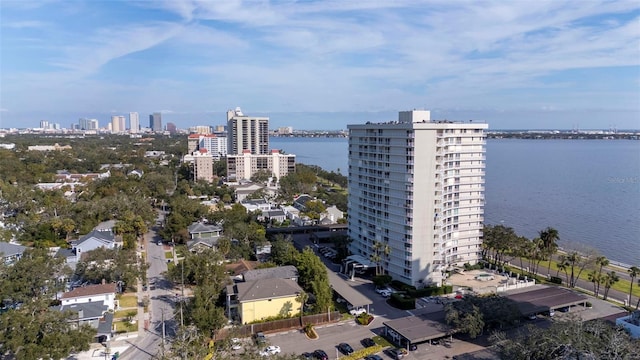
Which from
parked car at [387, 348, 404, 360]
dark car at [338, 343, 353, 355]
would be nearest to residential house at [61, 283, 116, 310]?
dark car at [338, 343, 353, 355]

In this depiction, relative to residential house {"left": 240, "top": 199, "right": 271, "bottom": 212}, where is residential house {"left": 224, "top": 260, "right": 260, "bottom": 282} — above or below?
below

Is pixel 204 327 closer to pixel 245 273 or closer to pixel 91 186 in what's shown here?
pixel 245 273

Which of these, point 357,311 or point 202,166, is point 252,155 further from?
point 357,311

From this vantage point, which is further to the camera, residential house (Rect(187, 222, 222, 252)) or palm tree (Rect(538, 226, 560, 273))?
residential house (Rect(187, 222, 222, 252))

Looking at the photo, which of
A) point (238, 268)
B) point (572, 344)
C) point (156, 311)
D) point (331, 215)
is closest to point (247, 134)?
point (331, 215)

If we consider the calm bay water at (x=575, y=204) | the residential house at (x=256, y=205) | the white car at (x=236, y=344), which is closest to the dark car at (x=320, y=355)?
the white car at (x=236, y=344)

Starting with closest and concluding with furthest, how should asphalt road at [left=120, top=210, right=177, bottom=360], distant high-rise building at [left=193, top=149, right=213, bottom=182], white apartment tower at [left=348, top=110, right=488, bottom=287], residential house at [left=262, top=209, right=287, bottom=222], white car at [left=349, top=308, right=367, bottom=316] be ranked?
asphalt road at [left=120, top=210, right=177, bottom=360] < white car at [left=349, top=308, right=367, bottom=316] < white apartment tower at [left=348, top=110, right=488, bottom=287] < residential house at [left=262, top=209, right=287, bottom=222] < distant high-rise building at [left=193, top=149, right=213, bottom=182]

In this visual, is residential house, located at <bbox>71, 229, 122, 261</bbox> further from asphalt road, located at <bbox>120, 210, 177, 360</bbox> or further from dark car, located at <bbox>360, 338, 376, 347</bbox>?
dark car, located at <bbox>360, 338, 376, 347</bbox>
